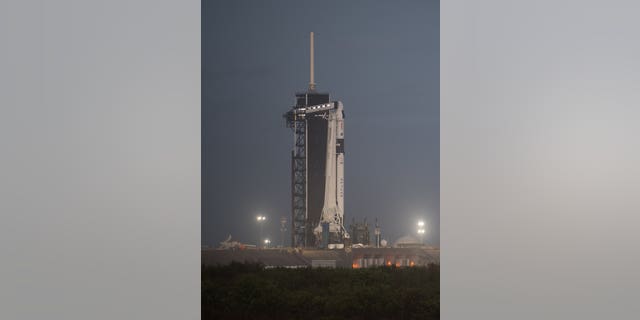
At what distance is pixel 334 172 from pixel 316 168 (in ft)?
0.52

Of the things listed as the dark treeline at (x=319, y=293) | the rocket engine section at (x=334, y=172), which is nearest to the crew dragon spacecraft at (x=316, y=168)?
→ the rocket engine section at (x=334, y=172)

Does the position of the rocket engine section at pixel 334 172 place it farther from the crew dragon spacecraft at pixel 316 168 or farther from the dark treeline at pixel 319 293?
the dark treeline at pixel 319 293

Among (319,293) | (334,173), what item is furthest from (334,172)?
(319,293)

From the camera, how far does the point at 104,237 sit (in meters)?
4.29

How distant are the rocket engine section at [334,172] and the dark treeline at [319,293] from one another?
428 millimetres

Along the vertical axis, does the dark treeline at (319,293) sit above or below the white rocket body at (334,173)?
below

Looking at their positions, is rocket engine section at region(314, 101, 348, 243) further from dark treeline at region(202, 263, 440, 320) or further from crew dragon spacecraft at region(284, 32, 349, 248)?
dark treeline at region(202, 263, 440, 320)

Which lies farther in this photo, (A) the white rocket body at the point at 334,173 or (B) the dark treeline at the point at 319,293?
(A) the white rocket body at the point at 334,173

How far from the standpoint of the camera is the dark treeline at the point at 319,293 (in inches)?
186

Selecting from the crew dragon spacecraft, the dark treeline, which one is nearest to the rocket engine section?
the crew dragon spacecraft

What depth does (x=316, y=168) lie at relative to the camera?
4.96 metres

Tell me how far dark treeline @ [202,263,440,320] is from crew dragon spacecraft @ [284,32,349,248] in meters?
0.33

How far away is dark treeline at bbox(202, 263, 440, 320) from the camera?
4719 mm

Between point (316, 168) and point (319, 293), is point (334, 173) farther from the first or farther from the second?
point (319, 293)
